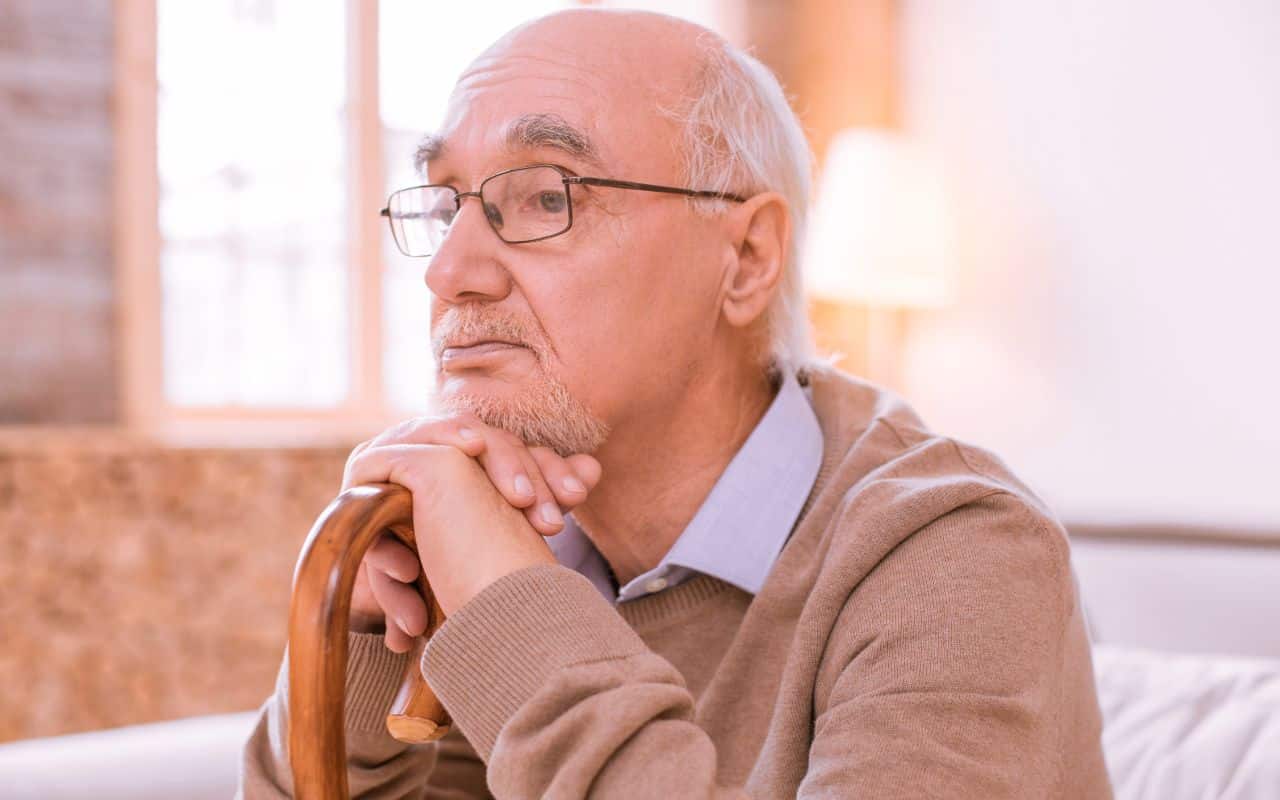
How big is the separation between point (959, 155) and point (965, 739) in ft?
9.57

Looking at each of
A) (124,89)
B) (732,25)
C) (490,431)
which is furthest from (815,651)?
(732,25)

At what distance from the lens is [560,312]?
115 cm

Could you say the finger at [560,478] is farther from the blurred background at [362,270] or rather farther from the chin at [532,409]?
the blurred background at [362,270]

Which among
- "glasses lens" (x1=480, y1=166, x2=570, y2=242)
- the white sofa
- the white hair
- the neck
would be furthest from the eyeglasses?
the white sofa

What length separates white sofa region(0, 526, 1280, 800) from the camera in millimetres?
1264

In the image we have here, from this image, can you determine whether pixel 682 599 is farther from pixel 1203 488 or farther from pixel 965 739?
pixel 1203 488

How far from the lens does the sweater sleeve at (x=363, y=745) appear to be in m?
1.13

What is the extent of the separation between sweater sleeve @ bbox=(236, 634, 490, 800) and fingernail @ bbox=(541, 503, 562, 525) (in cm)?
25

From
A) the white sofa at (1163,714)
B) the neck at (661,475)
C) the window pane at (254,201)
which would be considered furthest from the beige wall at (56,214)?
the neck at (661,475)

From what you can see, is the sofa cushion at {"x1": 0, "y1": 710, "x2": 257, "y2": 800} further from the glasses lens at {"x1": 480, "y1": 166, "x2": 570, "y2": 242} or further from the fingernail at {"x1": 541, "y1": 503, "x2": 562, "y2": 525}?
the glasses lens at {"x1": 480, "y1": 166, "x2": 570, "y2": 242}

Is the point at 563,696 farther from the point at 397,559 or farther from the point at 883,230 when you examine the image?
the point at 883,230

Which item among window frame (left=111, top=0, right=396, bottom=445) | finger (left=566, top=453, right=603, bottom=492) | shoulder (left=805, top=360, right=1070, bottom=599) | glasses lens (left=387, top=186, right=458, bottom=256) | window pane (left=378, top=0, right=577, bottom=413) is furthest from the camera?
window pane (left=378, top=0, right=577, bottom=413)

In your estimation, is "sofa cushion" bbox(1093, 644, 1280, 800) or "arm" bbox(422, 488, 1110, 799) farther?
"sofa cushion" bbox(1093, 644, 1280, 800)

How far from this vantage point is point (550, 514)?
101 centimetres
